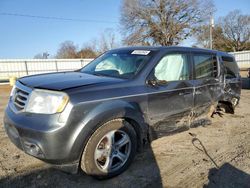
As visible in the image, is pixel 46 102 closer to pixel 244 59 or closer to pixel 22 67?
pixel 22 67

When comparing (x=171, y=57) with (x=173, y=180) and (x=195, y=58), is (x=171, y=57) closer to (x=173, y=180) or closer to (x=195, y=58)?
(x=195, y=58)

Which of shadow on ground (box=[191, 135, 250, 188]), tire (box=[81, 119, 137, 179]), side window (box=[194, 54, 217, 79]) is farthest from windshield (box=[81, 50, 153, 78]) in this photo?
shadow on ground (box=[191, 135, 250, 188])

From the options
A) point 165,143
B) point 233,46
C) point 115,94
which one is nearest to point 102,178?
point 115,94

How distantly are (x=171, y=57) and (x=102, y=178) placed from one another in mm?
2330

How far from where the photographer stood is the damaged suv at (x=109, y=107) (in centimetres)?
283

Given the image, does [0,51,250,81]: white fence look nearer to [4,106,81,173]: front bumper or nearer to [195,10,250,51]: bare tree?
[4,106,81,173]: front bumper

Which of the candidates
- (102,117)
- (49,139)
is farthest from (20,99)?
(102,117)

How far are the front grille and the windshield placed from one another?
125 centimetres

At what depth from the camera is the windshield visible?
12.7 ft

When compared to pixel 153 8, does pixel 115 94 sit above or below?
below

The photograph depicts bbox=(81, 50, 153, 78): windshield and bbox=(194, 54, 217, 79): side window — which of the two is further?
bbox=(194, 54, 217, 79): side window

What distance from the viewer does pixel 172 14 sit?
37.2m

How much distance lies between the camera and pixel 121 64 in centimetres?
416

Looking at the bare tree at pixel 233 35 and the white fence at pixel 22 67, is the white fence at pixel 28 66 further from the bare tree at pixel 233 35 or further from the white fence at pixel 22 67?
the bare tree at pixel 233 35
